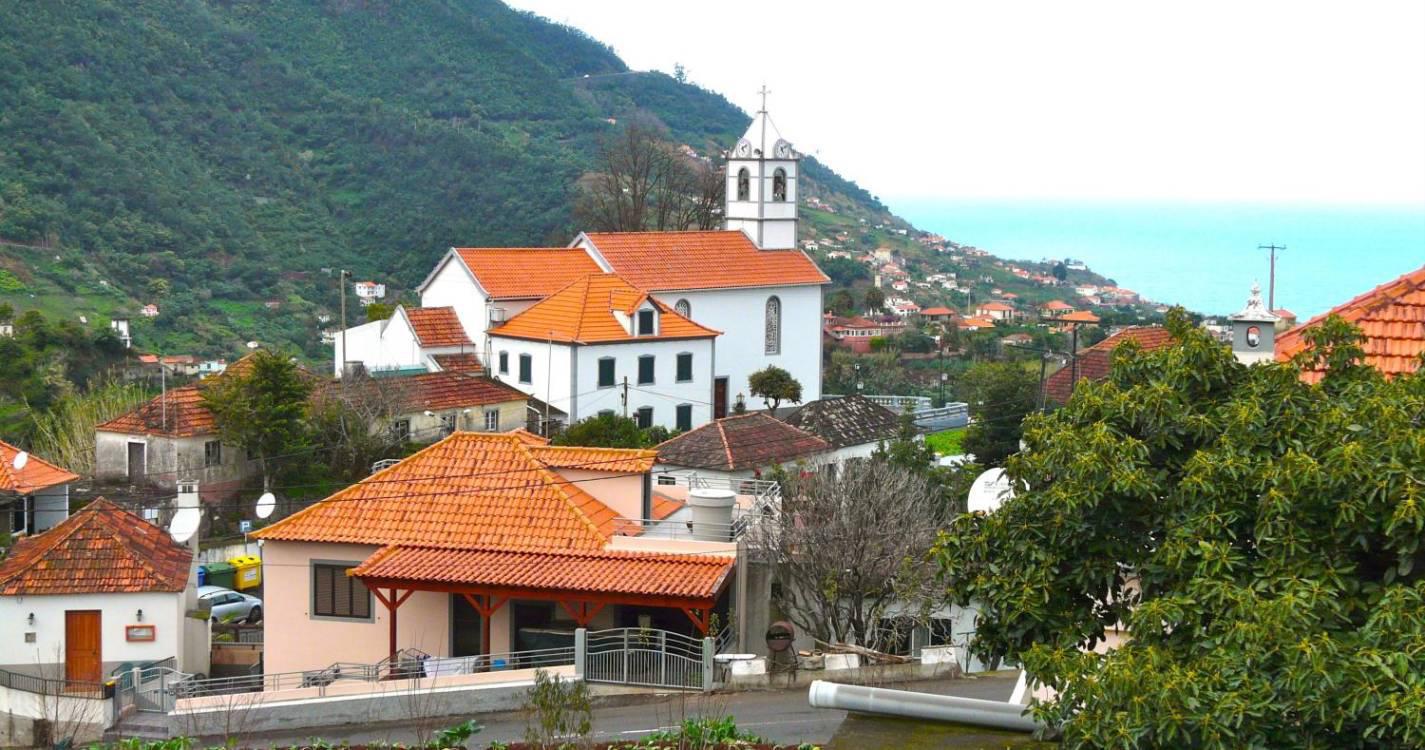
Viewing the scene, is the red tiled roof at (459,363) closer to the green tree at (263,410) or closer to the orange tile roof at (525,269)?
the orange tile roof at (525,269)

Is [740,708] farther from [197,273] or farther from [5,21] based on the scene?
[5,21]

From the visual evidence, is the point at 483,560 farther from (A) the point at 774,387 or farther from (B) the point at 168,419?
(A) the point at 774,387

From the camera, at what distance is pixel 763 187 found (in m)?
50.9

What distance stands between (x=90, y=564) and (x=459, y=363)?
20.4 metres

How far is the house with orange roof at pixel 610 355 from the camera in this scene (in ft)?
135

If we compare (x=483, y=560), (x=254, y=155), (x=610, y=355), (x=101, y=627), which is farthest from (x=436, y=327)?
(x=254, y=155)

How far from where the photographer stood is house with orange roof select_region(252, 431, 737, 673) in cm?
2153

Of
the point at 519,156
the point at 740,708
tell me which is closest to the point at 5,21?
the point at 519,156

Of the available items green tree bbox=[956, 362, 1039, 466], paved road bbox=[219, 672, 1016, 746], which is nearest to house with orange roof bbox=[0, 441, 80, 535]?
paved road bbox=[219, 672, 1016, 746]

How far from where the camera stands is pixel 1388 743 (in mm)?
7941

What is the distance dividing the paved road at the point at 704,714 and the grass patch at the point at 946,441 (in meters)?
22.8

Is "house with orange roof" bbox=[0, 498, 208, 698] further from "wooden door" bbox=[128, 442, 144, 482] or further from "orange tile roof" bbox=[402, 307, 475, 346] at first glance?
"orange tile roof" bbox=[402, 307, 475, 346]

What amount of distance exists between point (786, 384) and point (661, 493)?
19.0 meters

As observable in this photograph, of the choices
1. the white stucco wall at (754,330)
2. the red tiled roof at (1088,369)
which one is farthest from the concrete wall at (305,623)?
the white stucco wall at (754,330)
